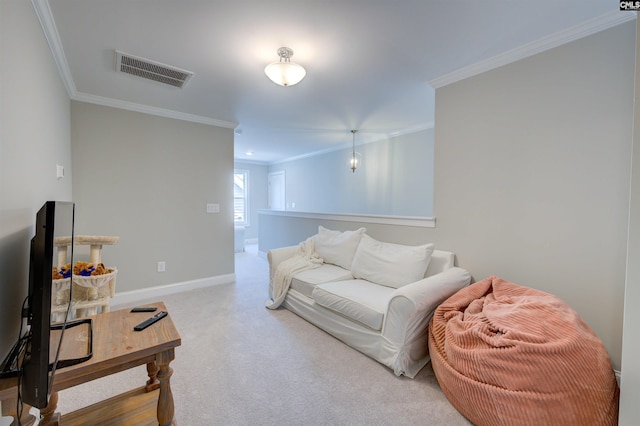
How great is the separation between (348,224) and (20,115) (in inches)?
124

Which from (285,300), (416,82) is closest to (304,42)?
(416,82)

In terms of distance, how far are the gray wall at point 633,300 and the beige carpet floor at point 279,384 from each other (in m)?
0.73

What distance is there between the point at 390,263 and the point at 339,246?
79 centimetres

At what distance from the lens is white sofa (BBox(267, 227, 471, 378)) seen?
195 centimetres

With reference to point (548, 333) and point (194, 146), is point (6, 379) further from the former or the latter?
point (194, 146)

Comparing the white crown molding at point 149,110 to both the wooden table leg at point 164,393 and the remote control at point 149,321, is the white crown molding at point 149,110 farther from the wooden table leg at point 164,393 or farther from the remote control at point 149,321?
the wooden table leg at point 164,393

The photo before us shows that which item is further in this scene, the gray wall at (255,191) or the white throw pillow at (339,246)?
the gray wall at (255,191)

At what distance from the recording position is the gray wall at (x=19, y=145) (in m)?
1.14

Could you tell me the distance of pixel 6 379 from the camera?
94 cm

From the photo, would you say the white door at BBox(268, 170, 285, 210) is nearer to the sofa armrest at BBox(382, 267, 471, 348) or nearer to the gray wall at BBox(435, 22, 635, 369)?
the gray wall at BBox(435, 22, 635, 369)

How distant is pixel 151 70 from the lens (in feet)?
8.14

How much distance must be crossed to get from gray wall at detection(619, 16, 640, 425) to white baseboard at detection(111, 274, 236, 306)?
13.2 ft

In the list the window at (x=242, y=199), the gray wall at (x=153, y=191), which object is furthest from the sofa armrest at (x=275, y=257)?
the window at (x=242, y=199)

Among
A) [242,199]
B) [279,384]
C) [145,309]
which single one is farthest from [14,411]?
[242,199]
